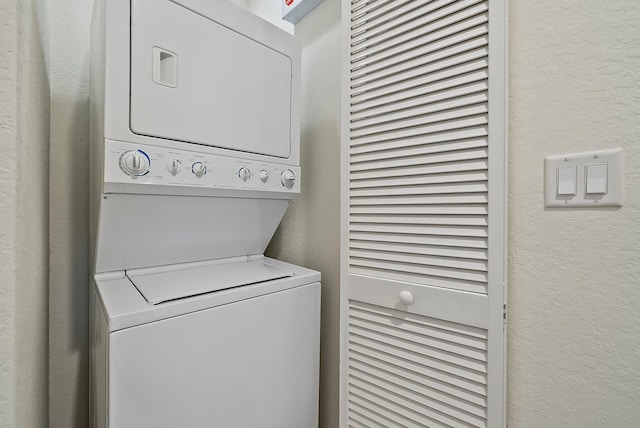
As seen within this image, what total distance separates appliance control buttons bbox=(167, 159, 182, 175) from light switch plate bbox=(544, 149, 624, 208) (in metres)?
1.19

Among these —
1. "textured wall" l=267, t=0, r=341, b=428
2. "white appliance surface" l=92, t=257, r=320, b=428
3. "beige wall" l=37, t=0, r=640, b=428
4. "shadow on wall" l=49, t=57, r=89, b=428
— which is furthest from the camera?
"textured wall" l=267, t=0, r=341, b=428

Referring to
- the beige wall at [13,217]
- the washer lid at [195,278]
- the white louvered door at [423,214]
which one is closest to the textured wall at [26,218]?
the beige wall at [13,217]

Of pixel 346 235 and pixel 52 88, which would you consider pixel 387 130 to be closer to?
pixel 346 235

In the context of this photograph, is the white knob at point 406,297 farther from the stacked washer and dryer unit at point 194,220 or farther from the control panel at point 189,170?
the control panel at point 189,170

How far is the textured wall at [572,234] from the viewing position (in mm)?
731

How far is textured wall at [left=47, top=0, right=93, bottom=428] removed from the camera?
1371mm

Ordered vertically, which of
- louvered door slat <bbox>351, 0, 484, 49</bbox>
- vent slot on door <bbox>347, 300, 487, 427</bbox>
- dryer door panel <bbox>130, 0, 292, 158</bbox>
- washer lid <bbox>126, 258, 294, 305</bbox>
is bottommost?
vent slot on door <bbox>347, 300, 487, 427</bbox>

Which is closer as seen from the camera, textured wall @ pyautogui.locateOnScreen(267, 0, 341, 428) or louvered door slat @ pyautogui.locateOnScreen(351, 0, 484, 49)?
louvered door slat @ pyautogui.locateOnScreen(351, 0, 484, 49)

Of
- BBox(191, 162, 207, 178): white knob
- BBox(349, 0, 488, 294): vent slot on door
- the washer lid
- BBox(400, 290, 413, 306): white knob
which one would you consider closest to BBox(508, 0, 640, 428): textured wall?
BBox(349, 0, 488, 294): vent slot on door

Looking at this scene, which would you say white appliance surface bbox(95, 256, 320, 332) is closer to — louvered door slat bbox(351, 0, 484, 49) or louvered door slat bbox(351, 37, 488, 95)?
louvered door slat bbox(351, 37, 488, 95)

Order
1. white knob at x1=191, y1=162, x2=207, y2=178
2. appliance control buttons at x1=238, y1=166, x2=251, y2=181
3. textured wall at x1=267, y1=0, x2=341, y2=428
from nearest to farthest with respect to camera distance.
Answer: white knob at x1=191, y1=162, x2=207, y2=178 < appliance control buttons at x1=238, y1=166, x2=251, y2=181 < textured wall at x1=267, y1=0, x2=341, y2=428

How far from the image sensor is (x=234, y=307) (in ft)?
3.52

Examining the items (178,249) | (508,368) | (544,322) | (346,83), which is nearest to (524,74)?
(346,83)

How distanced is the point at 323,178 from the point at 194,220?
0.71 meters
